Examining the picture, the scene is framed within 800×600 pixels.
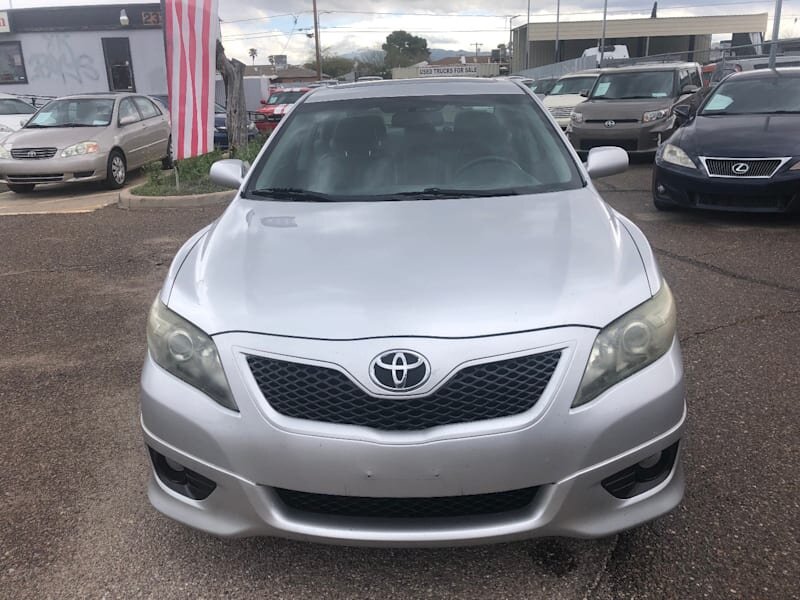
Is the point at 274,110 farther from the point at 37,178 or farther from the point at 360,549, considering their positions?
the point at 360,549

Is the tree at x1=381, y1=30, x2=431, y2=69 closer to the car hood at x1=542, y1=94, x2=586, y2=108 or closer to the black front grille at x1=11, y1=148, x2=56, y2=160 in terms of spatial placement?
the car hood at x1=542, y1=94, x2=586, y2=108

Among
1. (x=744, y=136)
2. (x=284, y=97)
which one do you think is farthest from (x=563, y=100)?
(x=744, y=136)

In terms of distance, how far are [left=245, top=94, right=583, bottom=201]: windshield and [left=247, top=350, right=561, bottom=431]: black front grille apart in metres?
1.35

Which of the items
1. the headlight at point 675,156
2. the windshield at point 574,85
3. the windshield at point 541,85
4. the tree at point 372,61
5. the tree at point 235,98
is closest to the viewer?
the headlight at point 675,156

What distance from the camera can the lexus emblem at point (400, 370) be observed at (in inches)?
76.0

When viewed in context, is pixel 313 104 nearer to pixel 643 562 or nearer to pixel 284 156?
pixel 284 156

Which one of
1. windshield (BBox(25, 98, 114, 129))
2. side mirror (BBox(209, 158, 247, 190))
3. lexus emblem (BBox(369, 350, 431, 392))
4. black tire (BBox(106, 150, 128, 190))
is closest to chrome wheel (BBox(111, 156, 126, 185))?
black tire (BBox(106, 150, 128, 190))

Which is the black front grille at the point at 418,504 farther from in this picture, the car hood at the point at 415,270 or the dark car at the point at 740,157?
the dark car at the point at 740,157

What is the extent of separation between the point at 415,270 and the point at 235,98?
1050cm

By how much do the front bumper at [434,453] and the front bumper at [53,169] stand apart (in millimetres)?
9568

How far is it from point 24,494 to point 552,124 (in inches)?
120

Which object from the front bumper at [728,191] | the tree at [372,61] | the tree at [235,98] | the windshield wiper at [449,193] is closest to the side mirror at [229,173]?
the windshield wiper at [449,193]

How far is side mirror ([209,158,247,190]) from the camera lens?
3715 millimetres

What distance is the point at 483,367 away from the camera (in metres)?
1.96
